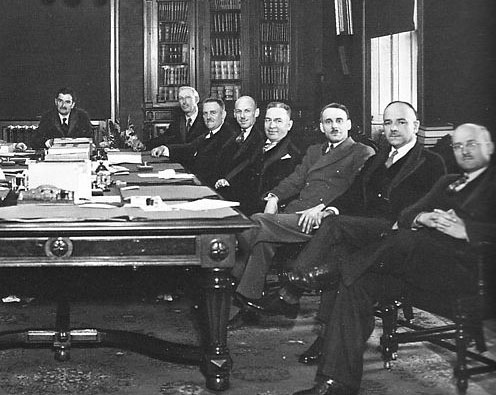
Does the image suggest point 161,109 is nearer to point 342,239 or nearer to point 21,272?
point 21,272

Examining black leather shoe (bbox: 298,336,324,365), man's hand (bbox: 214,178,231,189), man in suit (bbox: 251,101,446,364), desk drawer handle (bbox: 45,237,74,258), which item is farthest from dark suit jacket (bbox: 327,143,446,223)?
desk drawer handle (bbox: 45,237,74,258)

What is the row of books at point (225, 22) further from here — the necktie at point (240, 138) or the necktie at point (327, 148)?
the necktie at point (327, 148)

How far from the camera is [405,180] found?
4746mm

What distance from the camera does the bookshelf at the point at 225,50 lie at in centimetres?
1202

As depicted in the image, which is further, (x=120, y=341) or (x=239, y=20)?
(x=239, y=20)

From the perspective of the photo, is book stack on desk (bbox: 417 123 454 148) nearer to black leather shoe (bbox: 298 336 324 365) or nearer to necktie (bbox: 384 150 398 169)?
necktie (bbox: 384 150 398 169)

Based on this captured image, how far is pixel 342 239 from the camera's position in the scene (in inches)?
175

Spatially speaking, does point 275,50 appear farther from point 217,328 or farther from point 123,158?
point 217,328

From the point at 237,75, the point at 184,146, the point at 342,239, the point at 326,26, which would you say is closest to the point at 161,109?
the point at 237,75

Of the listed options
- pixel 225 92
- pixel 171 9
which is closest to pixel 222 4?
pixel 171 9

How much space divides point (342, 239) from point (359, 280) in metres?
0.48

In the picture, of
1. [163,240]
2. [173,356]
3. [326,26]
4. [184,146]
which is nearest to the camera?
[163,240]

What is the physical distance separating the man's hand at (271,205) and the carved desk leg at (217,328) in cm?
176

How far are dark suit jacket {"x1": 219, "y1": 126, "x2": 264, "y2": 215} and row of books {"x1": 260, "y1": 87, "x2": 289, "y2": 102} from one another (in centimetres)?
542
